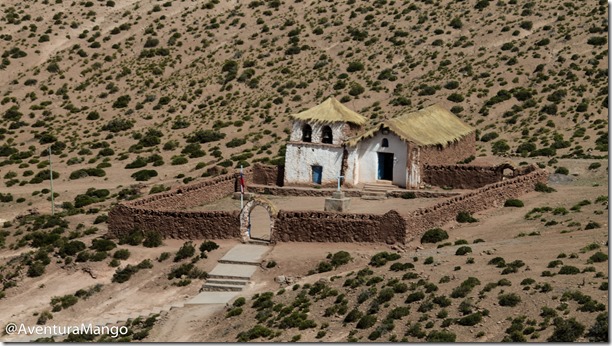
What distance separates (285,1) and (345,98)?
1001 inches

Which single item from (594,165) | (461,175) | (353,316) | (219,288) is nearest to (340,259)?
(219,288)

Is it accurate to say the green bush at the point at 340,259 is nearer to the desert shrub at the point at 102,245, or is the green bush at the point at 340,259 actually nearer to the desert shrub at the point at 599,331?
the desert shrub at the point at 102,245

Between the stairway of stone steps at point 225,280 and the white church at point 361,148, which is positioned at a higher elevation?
the white church at point 361,148

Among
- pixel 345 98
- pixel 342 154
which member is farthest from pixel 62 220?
pixel 345 98

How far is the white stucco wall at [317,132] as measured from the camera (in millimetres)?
74250

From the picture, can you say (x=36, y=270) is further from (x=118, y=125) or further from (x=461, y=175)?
(x=118, y=125)

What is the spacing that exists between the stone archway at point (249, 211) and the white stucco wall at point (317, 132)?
530 inches

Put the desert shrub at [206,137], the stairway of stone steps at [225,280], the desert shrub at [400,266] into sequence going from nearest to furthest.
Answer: the desert shrub at [400,266] → the stairway of stone steps at [225,280] → the desert shrub at [206,137]

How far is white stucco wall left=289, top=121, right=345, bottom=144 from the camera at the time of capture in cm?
7425

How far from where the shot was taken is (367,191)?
7181cm

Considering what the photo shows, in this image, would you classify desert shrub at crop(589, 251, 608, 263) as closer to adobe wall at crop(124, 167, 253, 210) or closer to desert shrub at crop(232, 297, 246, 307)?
desert shrub at crop(232, 297, 246, 307)

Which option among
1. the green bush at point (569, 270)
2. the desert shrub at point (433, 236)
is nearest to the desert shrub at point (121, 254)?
the desert shrub at point (433, 236)

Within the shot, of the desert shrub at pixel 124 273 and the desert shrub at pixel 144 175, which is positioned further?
the desert shrub at pixel 144 175

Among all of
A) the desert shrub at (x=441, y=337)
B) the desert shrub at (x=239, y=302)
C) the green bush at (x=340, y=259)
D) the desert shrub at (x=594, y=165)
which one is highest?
the desert shrub at (x=594, y=165)
